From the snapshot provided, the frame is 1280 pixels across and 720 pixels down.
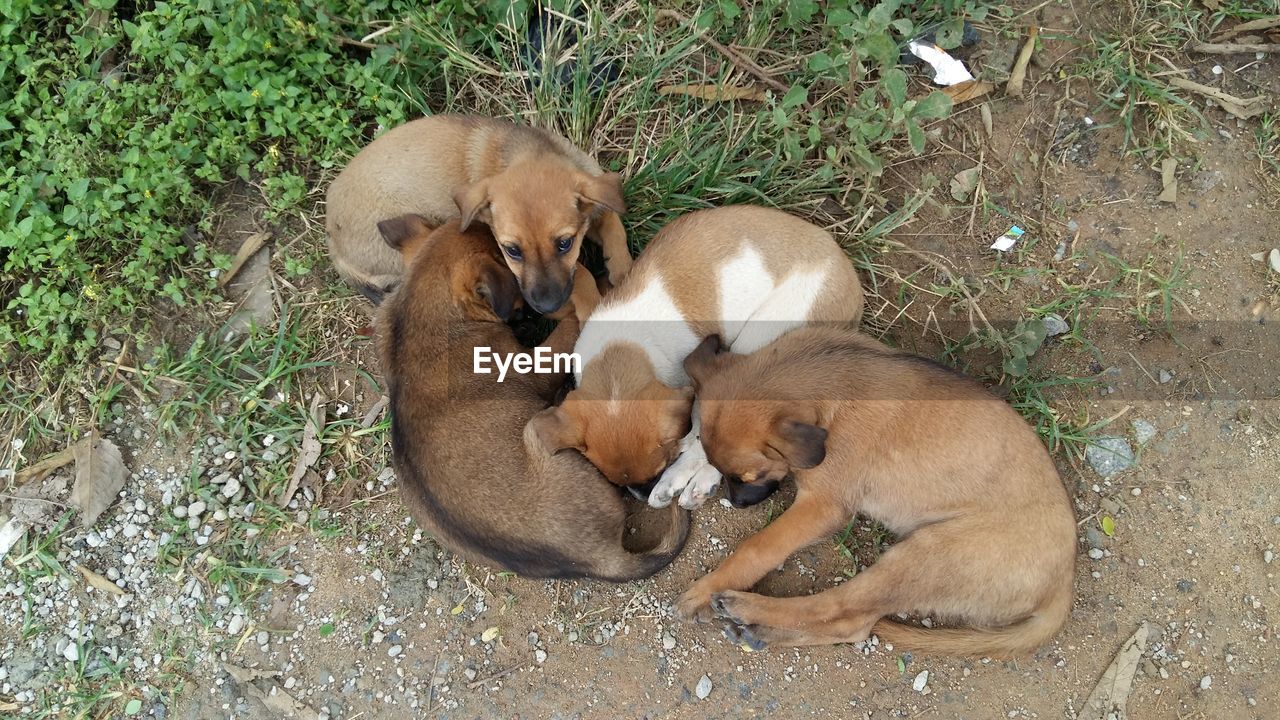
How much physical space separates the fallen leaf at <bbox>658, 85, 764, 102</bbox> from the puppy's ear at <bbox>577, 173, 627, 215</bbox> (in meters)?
1.16

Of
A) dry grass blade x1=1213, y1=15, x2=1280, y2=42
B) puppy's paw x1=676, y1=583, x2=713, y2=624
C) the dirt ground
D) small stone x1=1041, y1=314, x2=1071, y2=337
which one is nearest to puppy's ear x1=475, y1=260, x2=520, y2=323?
the dirt ground

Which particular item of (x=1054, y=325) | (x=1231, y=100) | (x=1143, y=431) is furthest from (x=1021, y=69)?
(x=1143, y=431)

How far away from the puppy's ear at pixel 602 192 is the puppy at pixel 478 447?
2.08 feet

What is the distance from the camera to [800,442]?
4.23 m

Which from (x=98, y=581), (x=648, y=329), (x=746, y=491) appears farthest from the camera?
(x=98, y=581)

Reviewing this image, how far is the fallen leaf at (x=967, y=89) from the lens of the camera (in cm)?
571

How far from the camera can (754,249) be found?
16.5ft

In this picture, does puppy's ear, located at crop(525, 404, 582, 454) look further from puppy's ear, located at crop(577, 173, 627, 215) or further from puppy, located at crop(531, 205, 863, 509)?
puppy's ear, located at crop(577, 173, 627, 215)

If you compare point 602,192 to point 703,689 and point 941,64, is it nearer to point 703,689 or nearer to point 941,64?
point 941,64

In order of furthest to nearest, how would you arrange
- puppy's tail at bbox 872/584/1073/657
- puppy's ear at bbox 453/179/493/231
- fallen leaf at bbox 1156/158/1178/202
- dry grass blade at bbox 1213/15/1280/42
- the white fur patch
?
dry grass blade at bbox 1213/15/1280/42 < fallen leaf at bbox 1156/158/1178/202 < the white fur patch < puppy's ear at bbox 453/179/493/231 < puppy's tail at bbox 872/584/1073/657

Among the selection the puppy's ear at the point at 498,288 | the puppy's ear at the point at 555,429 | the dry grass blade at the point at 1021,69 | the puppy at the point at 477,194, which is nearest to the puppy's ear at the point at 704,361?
the puppy's ear at the point at 555,429

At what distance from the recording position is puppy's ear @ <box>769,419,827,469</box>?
13.8ft

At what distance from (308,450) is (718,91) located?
139 inches

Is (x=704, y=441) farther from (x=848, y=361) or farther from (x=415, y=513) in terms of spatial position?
(x=415, y=513)
